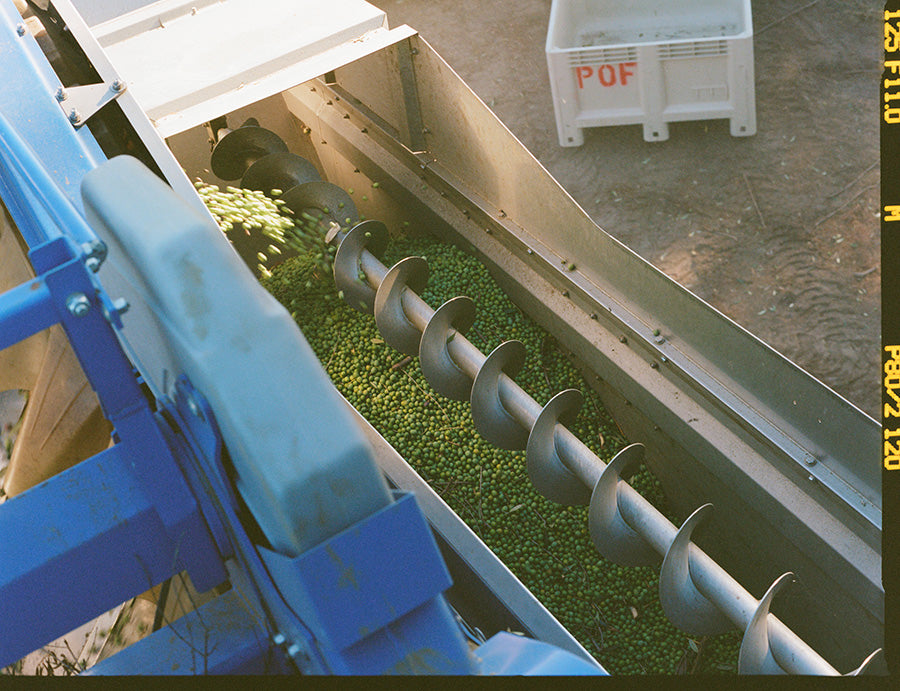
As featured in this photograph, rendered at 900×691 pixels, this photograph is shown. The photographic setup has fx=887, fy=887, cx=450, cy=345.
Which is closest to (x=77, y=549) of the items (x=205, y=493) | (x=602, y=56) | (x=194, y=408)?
(x=205, y=493)

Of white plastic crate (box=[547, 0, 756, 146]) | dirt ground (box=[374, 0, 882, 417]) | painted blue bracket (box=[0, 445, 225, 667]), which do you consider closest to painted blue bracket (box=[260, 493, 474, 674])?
painted blue bracket (box=[0, 445, 225, 667])

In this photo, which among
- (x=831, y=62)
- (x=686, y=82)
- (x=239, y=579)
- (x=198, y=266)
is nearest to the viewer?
(x=198, y=266)

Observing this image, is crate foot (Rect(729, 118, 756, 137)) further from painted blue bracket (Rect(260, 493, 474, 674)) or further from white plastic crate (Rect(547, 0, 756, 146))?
painted blue bracket (Rect(260, 493, 474, 674))

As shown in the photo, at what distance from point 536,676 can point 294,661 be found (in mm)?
458

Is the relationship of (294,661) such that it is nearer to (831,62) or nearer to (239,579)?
(239,579)

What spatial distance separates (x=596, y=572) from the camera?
286cm

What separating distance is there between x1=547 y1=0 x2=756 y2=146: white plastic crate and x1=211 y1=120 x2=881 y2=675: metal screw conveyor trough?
145 cm

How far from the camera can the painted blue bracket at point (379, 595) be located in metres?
1.31

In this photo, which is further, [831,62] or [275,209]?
[831,62]

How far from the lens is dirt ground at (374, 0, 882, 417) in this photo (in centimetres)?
369

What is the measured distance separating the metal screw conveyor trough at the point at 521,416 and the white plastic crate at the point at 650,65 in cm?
145

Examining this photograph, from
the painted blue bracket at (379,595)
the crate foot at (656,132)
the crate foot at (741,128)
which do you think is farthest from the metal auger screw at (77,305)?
the crate foot at (741,128)

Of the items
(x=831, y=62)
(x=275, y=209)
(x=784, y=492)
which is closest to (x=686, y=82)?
(x=831, y=62)

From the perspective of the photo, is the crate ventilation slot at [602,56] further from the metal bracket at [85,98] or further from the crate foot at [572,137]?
the metal bracket at [85,98]
